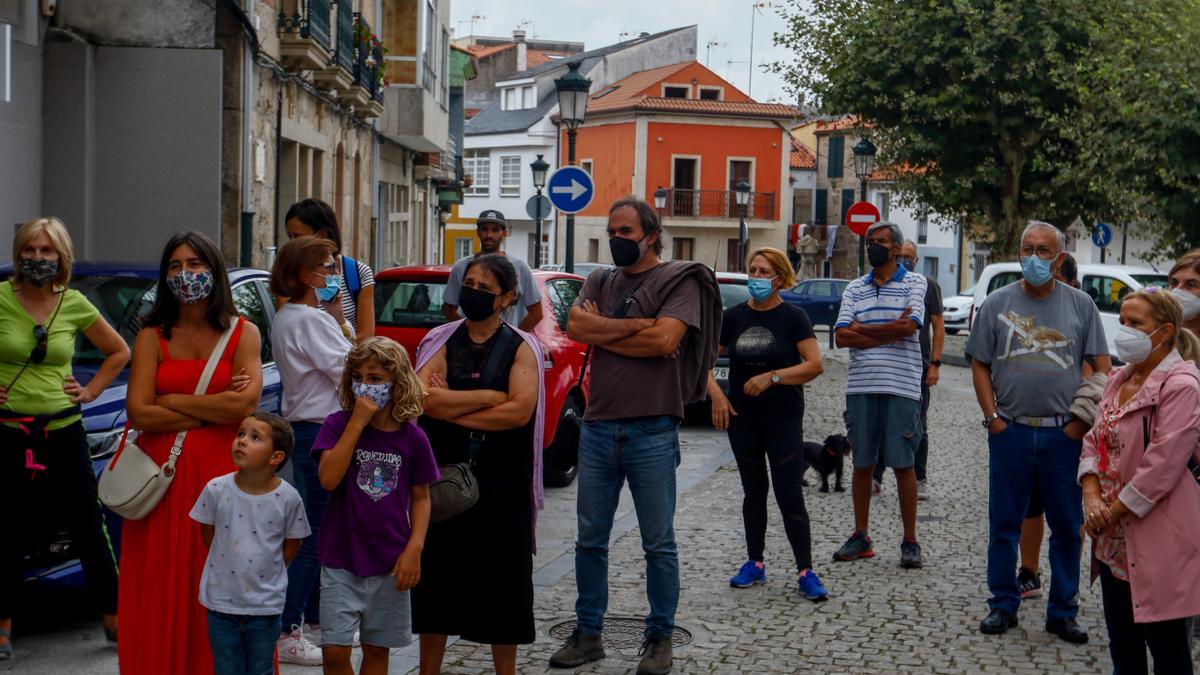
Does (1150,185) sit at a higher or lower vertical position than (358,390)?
higher

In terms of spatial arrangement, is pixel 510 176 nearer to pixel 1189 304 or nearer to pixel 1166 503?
pixel 1189 304

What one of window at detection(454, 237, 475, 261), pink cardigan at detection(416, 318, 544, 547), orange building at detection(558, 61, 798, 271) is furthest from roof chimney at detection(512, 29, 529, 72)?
pink cardigan at detection(416, 318, 544, 547)

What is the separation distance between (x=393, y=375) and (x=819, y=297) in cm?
3729

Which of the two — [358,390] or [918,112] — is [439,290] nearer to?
[358,390]

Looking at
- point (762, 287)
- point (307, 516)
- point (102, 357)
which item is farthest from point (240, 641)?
point (762, 287)

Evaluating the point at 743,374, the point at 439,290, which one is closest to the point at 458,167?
the point at 439,290

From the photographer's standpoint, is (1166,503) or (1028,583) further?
(1028,583)

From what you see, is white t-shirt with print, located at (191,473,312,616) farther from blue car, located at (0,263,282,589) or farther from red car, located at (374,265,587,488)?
red car, located at (374,265,587,488)

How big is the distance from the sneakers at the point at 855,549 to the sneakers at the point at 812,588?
36.9 inches

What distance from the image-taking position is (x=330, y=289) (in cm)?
657

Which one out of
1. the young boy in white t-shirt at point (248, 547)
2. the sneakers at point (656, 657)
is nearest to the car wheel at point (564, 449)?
the sneakers at point (656, 657)

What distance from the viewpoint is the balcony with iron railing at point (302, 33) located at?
16750mm

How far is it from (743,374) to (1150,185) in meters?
20.1

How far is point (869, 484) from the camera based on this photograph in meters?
8.59
